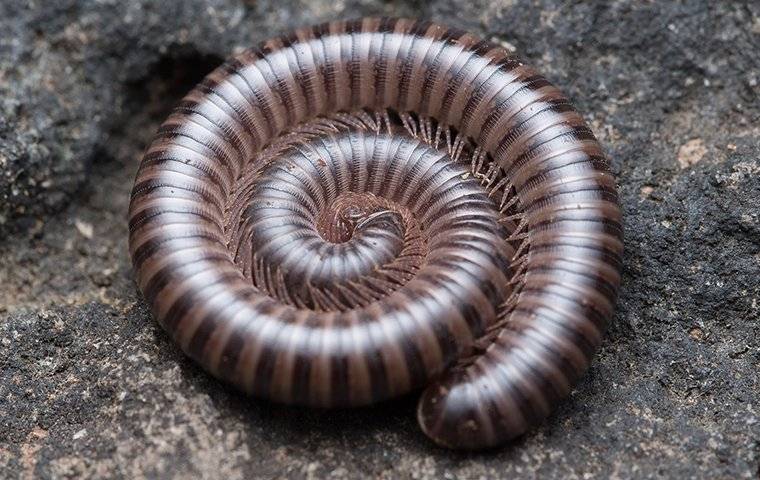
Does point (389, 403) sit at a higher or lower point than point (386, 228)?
lower

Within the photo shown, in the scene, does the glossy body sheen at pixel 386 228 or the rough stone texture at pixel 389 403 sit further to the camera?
the rough stone texture at pixel 389 403

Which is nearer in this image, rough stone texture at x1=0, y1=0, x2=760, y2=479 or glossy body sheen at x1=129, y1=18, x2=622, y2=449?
glossy body sheen at x1=129, y1=18, x2=622, y2=449

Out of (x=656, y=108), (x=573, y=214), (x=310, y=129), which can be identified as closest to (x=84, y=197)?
(x=310, y=129)

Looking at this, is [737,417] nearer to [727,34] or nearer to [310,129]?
[727,34]

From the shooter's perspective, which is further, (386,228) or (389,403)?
(386,228)
